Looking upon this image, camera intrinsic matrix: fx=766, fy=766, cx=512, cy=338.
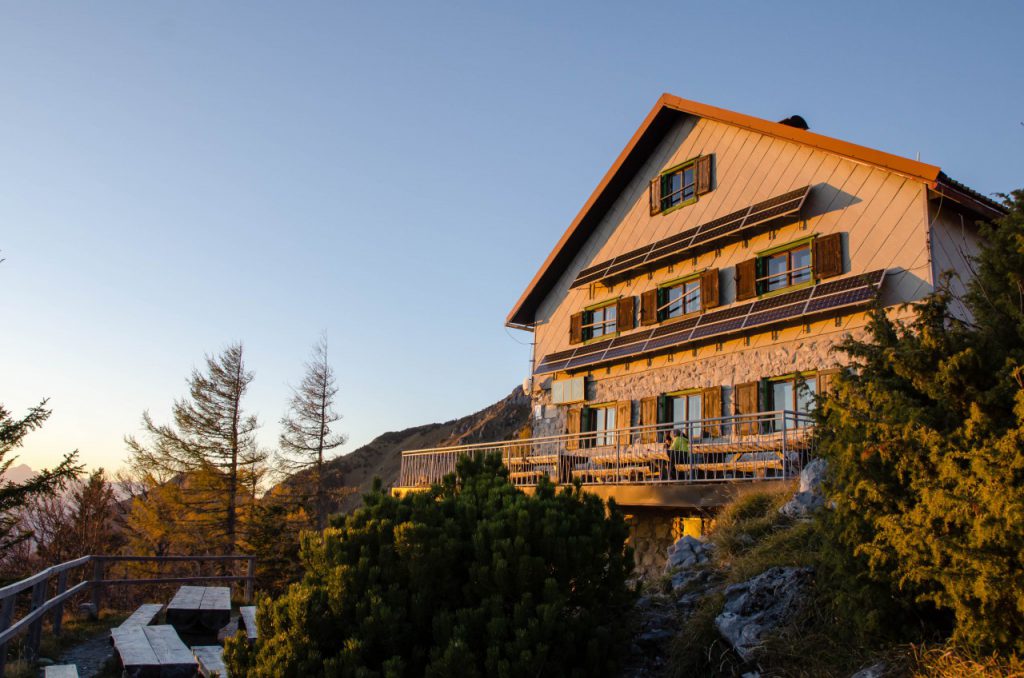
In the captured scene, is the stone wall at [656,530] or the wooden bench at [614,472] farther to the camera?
the wooden bench at [614,472]

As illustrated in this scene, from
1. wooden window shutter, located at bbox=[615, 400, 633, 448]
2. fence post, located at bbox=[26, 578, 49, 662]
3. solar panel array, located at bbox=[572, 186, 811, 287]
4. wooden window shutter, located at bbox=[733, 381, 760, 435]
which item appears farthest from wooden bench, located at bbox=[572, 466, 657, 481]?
fence post, located at bbox=[26, 578, 49, 662]

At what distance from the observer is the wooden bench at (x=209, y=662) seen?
6.60 m

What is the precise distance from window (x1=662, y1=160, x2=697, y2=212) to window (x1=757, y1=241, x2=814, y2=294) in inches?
A: 118

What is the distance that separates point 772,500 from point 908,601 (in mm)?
5440

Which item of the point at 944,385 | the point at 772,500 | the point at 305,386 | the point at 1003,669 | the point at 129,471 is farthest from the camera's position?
the point at 305,386

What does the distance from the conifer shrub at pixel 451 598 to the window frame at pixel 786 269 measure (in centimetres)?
1092

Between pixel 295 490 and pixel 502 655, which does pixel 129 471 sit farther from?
pixel 502 655

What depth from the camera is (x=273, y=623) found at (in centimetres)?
598

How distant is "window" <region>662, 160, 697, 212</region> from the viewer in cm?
1916

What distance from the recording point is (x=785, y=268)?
16.4 meters

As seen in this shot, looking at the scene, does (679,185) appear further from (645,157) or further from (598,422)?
(598,422)

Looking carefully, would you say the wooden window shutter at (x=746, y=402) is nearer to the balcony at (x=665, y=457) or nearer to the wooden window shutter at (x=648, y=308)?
the balcony at (x=665, y=457)

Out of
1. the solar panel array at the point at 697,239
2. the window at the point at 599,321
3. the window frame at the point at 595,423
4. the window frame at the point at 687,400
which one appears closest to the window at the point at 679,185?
the solar panel array at the point at 697,239

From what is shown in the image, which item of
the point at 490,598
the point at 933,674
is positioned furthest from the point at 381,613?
the point at 933,674
